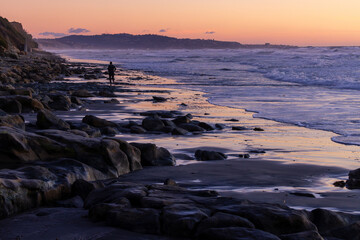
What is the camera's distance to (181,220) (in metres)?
3.16

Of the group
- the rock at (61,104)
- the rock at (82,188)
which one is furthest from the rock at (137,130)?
the rock at (82,188)

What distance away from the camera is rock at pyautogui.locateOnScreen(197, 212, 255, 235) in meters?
3.14

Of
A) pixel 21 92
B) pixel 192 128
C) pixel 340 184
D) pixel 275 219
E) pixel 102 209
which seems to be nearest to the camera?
pixel 275 219

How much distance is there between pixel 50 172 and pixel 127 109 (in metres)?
7.91

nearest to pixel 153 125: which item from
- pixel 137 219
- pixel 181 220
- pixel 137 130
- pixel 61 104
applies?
pixel 137 130

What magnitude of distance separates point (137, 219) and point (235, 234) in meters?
0.70

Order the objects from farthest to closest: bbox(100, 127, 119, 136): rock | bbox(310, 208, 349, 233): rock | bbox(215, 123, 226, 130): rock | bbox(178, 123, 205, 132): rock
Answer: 1. bbox(215, 123, 226, 130): rock
2. bbox(178, 123, 205, 132): rock
3. bbox(100, 127, 119, 136): rock
4. bbox(310, 208, 349, 233): rock

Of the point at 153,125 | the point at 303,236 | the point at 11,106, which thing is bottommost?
the point at 153,125

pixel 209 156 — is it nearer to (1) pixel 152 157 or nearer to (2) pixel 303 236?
(1) pixel 152 157

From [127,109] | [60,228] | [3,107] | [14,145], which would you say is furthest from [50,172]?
[127,109]

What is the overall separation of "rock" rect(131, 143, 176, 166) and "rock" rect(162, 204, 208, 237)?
2675 millimetres

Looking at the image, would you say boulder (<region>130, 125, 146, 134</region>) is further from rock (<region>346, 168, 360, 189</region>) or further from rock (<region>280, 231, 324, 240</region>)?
rock (<region>280, 231, 324, 240</region>)

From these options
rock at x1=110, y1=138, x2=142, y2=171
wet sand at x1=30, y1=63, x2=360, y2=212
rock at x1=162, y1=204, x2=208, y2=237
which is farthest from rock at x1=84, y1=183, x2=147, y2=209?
rock at x1=110, y1=138, x2=142, y2=171

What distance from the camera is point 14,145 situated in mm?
4809
